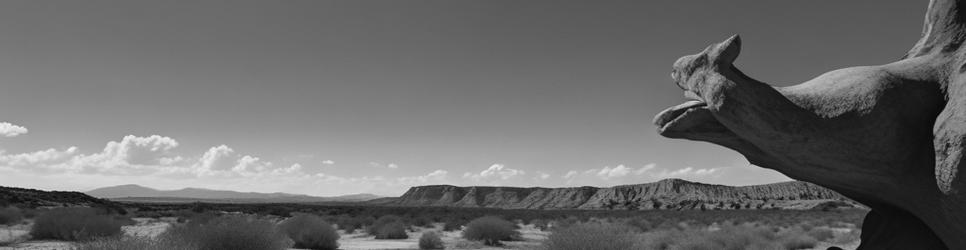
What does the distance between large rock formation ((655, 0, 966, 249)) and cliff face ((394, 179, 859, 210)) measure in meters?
90.3

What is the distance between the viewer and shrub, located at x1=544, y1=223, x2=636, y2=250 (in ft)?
37.7

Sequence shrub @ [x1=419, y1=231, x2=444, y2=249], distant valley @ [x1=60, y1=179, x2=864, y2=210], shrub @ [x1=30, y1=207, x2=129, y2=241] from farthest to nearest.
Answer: distant valley @ [x1=60, y1=179, x2=864, y2=210], shrub @ [x1=419, y1=231, x2=444, y2=249], shrub @ [x1=30, y1=207, x2=129, y2=241]

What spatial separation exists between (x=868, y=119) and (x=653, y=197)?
11135cm

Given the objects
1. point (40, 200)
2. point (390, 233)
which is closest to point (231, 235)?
point (390, 233)

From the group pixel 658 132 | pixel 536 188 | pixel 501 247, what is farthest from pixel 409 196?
pixel 658 132

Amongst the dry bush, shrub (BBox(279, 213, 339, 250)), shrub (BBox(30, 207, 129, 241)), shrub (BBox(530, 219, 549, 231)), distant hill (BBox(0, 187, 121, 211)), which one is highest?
distant hill (BBox(0, 187, 121, 211))

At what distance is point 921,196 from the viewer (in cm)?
464

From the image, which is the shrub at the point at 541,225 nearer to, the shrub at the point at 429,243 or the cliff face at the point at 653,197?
the shrub at the point at 429,243

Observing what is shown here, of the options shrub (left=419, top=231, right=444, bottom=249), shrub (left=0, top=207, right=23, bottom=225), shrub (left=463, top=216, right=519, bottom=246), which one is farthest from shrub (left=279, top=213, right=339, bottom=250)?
shrub (left=0, top=207, right=23, bottom=225)

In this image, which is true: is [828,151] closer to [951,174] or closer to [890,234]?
[951,174]

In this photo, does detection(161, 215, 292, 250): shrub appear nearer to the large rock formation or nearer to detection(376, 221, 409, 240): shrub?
detection(376, 221, 409, 240): shrub

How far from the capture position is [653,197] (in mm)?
→ 109750

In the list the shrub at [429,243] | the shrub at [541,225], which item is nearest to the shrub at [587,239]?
the shrub at [429,243]

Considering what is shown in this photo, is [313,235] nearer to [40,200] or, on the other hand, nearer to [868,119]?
[868,119]
